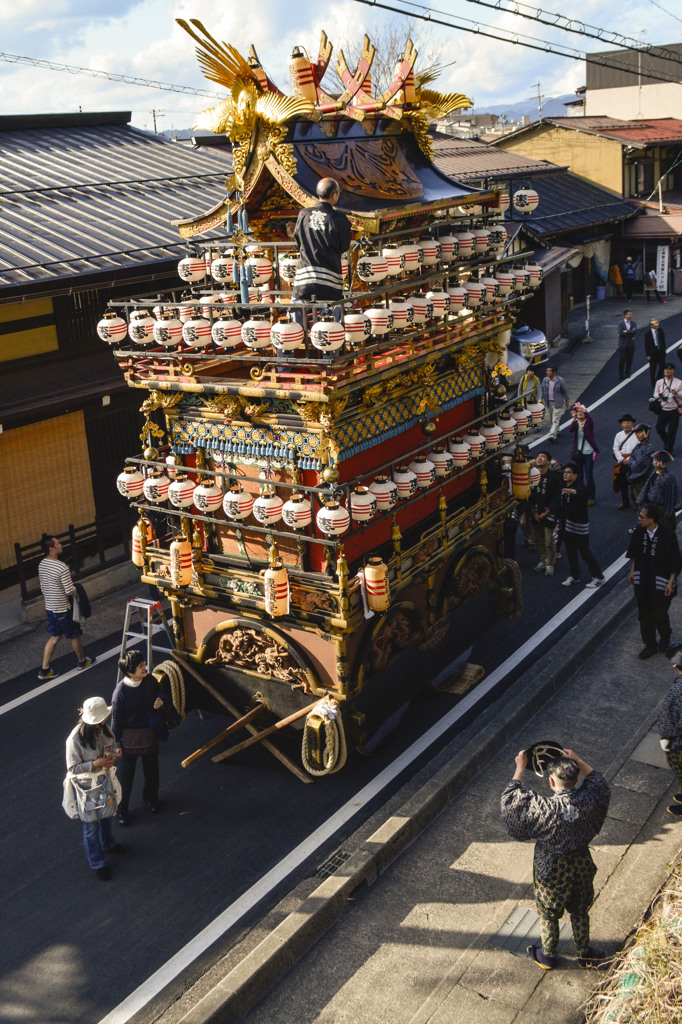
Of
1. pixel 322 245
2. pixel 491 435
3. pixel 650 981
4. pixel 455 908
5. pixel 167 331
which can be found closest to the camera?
pixel 650 981

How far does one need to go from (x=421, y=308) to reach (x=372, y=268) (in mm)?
880

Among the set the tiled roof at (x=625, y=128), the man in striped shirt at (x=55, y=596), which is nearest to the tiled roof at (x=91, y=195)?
the man in striped shirt at (x=55, y=596)

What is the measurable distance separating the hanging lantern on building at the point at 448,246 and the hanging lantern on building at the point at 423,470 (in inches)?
104

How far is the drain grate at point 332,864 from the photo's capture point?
897 centimetres

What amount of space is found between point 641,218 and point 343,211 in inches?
1331

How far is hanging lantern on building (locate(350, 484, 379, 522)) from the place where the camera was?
984 centimetres

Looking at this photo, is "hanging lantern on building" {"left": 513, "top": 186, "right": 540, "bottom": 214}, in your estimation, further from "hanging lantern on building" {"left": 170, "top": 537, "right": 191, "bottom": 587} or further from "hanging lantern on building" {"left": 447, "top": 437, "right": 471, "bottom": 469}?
"hanging lantern on building" {"left": 170, "top": 537, "right": 191, "bottom": 587}

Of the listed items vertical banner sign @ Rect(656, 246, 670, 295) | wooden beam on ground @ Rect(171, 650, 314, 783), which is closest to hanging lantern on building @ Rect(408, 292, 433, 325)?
wooden beam on ground @ Rect(171, 650, 314, 783)

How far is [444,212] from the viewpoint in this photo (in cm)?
1348

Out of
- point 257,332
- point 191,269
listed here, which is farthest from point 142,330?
point 257,332

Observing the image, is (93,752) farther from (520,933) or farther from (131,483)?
(520,933)

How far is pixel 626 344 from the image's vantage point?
26.0 m

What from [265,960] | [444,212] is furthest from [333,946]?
[444,212]

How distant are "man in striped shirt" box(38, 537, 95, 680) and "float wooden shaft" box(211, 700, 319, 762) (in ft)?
12.0
